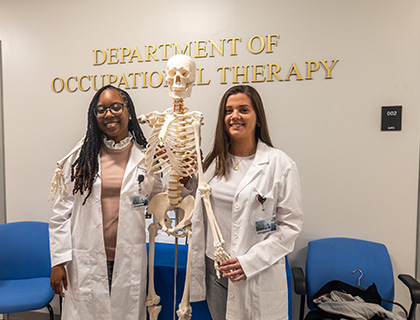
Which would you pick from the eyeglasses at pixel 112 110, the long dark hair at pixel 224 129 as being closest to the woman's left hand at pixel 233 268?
the long dark hair at pixel 224 129

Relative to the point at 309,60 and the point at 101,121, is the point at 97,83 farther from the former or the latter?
the point at 309,60

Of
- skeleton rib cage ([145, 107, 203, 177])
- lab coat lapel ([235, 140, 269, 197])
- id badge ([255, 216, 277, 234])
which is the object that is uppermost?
skeleton rib cage ([145, 107, 203, 177])

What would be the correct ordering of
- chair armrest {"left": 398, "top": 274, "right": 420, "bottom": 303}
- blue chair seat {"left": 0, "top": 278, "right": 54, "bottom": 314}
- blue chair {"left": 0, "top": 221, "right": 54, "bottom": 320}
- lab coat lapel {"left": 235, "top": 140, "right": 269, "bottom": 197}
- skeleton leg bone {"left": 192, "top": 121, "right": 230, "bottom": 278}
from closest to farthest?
skeleton leg bone {"left": 192, "top": 121, "right": 230, "bottom": 278}
lab coat lapel {"left": 235, "top": 140, "right": 269, "bottom": 197}
chair armrest {"left": 398, "top": 274, "right": 420, "bottom": 303}
blue chair seat {"left": 0, "top": 278, "right": 54, "bottom": 314}
blue chair {"left": 0, "top": 221, "right": 54, "bottom": 320}

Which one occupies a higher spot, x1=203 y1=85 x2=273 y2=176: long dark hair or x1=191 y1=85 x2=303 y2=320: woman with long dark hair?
x1=203 y1=85 x2=273 y2=176: long dark hair

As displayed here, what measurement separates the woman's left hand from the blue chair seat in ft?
4.74

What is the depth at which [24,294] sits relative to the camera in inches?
79.0

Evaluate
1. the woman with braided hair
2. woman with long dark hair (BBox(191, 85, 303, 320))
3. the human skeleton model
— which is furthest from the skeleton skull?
the woman with braided hair

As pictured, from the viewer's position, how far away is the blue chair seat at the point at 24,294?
1892mm

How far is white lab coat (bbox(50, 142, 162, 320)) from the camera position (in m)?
1.47

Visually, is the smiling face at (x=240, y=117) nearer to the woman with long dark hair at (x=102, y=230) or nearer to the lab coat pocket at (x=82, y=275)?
the woman with long dark hair at (x=102, y=230)

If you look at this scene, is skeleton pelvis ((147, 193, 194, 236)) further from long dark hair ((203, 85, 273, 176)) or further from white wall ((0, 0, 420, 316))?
white wall ((0, 0, 420, 316))

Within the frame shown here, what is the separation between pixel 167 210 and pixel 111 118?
1.79ft

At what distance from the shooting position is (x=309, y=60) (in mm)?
2059

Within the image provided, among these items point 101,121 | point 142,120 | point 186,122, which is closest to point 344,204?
point 186,122
